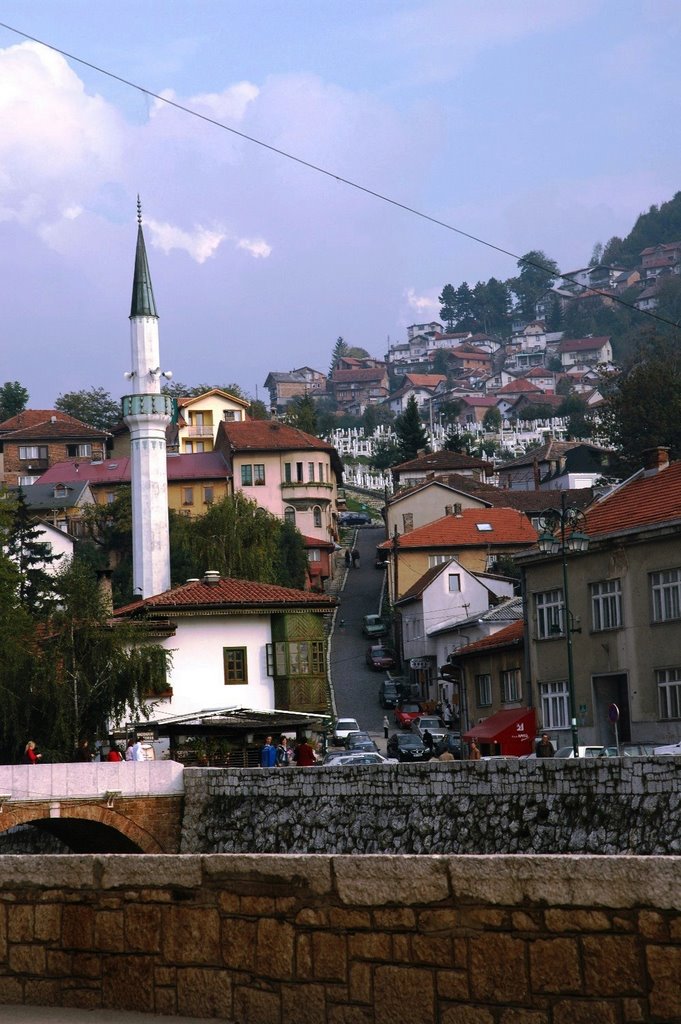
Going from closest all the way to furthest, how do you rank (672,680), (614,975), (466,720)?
(614,975) → (672,680) → (466,720)

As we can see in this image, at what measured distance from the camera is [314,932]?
722 centimetres

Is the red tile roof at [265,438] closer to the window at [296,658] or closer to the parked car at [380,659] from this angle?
the parked car at [380,659]

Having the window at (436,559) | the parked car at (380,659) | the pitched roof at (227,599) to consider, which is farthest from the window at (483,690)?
the window at (436,559)

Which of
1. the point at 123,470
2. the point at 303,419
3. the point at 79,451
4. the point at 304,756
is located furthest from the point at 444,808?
the point at 303,419

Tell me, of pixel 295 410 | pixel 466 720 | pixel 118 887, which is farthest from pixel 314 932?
pixel 295 410

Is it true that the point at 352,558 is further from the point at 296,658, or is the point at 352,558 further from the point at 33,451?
the point at 296,658

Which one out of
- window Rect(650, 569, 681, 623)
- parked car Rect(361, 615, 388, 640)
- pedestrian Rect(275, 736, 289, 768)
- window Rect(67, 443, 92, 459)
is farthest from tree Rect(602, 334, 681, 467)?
pedestrian Rect(275, 736, 289, 768)

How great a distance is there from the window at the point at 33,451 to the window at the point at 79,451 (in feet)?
5.84

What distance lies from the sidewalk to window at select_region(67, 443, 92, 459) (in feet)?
319

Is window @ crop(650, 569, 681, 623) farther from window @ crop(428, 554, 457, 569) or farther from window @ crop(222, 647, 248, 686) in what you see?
window @ crop(428, 554, 457, 569)

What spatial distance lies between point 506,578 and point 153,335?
20763mm

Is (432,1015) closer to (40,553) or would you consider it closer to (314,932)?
(314,932)

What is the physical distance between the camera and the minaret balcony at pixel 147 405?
227ft

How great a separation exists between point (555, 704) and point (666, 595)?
4.94 meters
